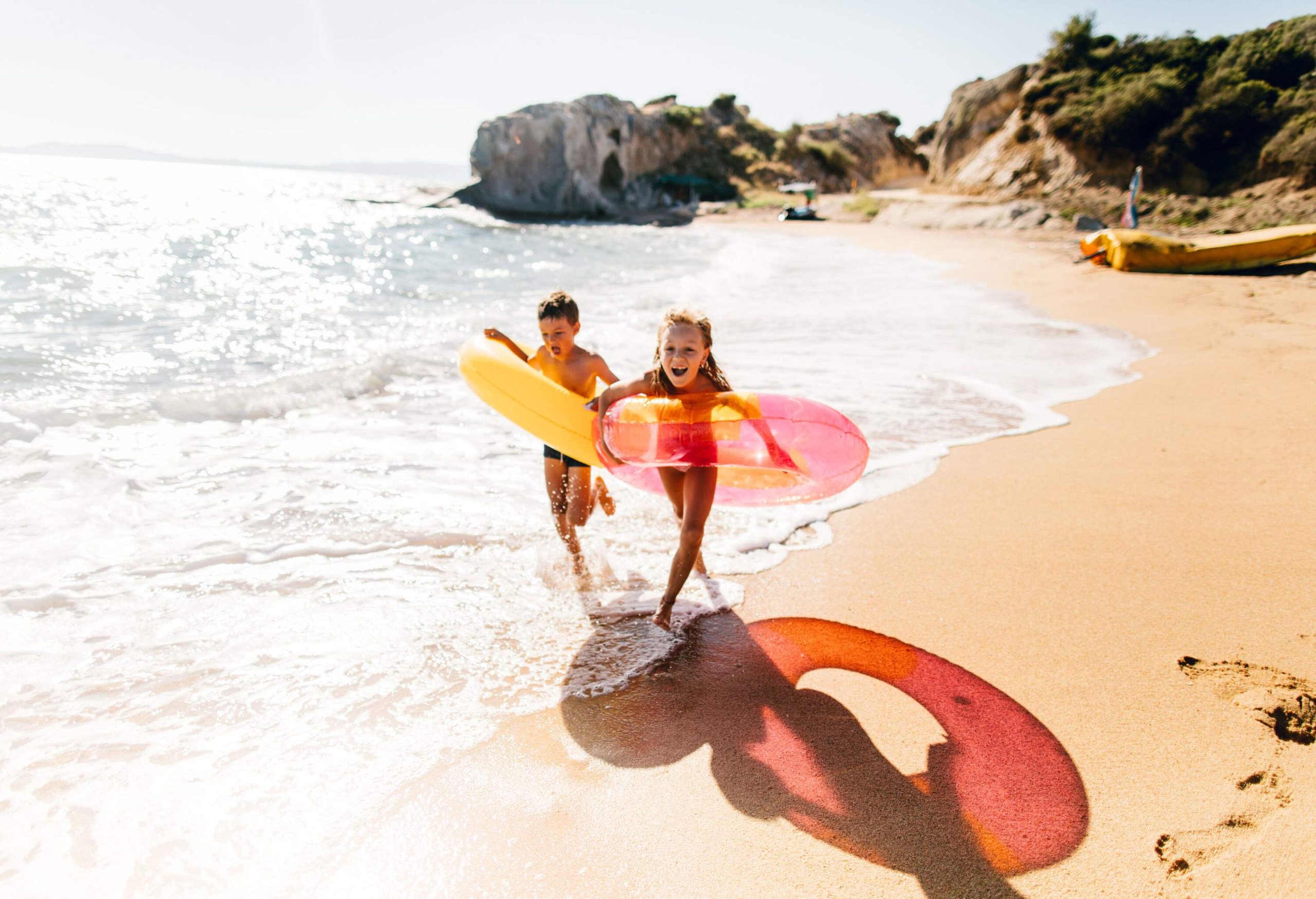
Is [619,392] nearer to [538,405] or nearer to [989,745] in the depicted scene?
[538,405]

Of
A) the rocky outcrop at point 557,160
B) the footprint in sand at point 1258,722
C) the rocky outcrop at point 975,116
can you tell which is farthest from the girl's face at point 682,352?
the rocky outcrop at point 557,160

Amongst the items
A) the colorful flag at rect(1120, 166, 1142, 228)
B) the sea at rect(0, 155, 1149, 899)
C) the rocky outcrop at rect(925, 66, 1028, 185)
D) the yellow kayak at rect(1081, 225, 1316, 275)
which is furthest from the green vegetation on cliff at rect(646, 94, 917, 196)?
the sea at rect(0, 155, 1149, 899)

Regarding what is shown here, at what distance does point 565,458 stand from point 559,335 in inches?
23.6

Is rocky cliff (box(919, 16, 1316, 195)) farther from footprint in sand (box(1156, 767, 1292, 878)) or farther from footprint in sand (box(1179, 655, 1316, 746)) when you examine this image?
footprint in sand (box(1156, 767, 1292, 878))

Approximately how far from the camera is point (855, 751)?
224cm

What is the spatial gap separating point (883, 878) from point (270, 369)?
24.4 ft

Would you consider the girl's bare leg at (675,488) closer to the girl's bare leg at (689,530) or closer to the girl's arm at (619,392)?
the girl's bare leg at (689,530)

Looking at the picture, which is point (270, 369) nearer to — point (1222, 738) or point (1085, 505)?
point (1085, 505)

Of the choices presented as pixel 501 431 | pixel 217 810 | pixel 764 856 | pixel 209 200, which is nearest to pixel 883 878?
pixel 764 856

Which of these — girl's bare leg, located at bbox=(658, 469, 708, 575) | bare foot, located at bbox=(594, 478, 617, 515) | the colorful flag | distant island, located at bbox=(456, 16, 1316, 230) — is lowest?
bare foot, located at bbox=(594, 478, 617, 515)

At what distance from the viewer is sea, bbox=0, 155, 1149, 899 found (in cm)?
212

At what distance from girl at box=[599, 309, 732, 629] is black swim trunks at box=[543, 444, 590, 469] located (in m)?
0.45

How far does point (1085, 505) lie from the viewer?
387 centimetres

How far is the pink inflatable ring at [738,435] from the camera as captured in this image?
2.80 m
